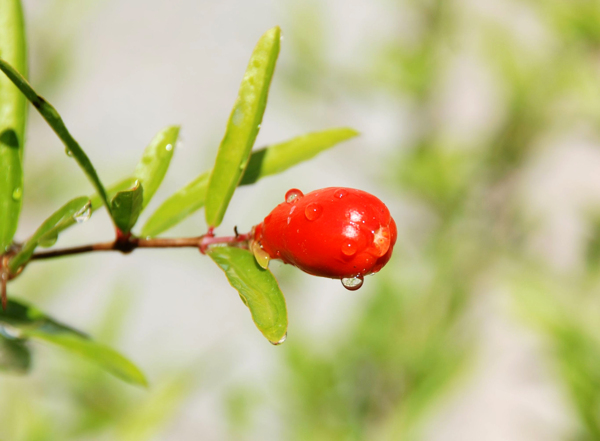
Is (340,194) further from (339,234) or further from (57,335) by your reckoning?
(57,335)

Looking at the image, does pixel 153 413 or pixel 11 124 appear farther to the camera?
pixel 153 413

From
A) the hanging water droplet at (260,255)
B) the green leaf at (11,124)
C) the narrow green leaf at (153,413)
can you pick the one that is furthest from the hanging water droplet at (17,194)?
the narrow green leaf at (153,413)

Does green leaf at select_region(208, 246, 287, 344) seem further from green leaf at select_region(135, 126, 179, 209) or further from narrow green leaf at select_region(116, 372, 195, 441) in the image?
narrow green leaf at select_region(116, 372, 195, 441)

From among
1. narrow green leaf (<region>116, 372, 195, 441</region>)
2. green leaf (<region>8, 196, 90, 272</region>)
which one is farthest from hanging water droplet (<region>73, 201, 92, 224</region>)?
narrow green leaf (<region>116, 372, 195, 441</region>)

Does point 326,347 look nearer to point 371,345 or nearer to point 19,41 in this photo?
point 371,345

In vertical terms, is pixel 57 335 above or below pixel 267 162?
below

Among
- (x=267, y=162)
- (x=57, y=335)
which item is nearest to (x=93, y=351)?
(x=57, y=335)
